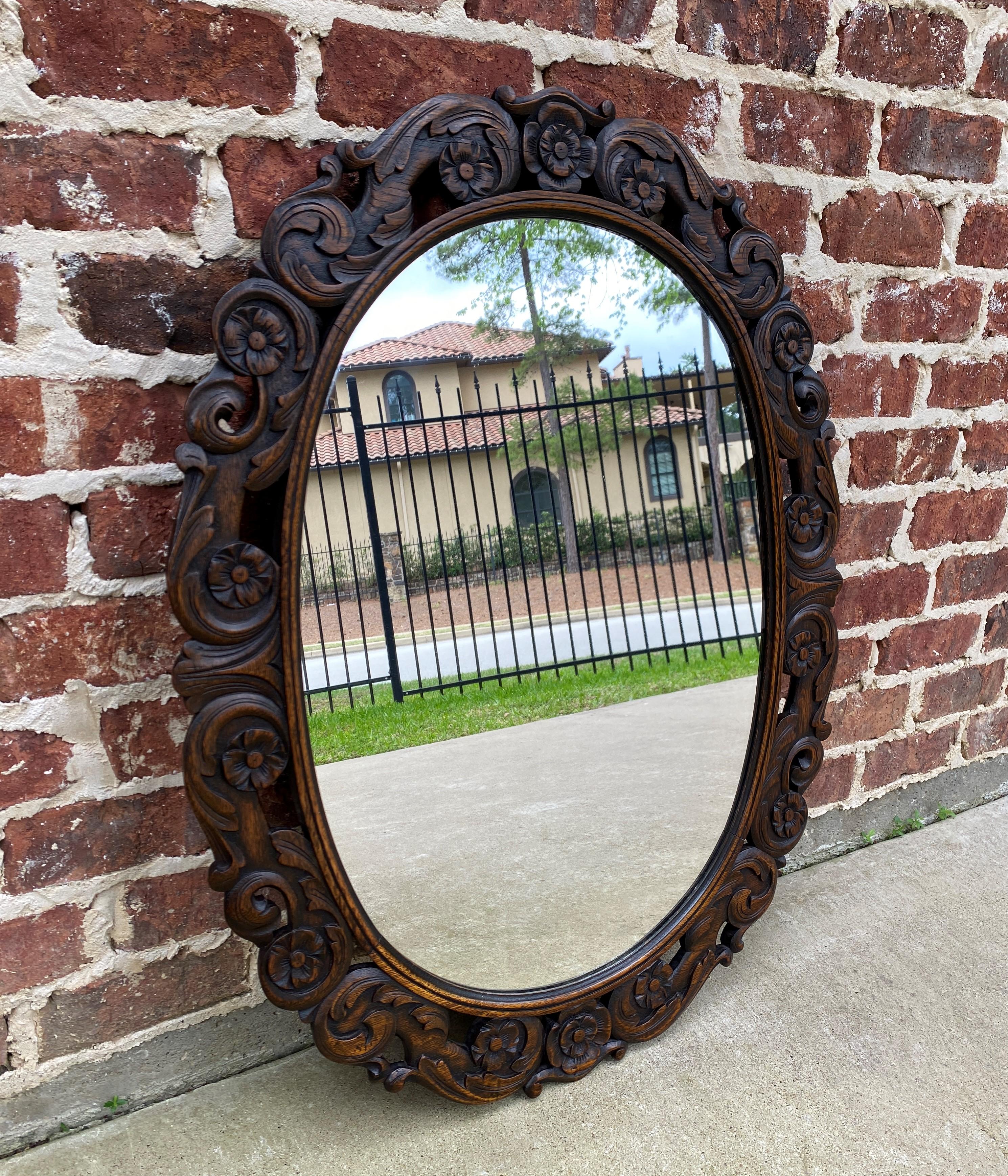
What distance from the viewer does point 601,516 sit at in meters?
1.33

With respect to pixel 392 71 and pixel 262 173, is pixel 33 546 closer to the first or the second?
pixel 262 173

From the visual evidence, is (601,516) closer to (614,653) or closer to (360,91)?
(614,653)

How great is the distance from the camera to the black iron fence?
4.06 feet

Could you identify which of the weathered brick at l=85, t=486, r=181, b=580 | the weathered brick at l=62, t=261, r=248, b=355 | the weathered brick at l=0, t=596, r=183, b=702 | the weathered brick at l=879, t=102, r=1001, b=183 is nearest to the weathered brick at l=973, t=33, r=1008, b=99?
the weathered brick at l=879, t=102, r=1001, b=183

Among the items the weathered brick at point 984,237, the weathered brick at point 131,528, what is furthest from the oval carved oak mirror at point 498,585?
the weathered brick at point 984,237

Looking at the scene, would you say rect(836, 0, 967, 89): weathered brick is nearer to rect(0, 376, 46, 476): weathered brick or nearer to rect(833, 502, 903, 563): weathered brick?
rect(833, 502, 903, 563): weathered brick

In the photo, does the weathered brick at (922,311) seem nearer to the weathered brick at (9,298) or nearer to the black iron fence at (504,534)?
the black iron fence at (504,534)

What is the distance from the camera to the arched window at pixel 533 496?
1287 millimetres

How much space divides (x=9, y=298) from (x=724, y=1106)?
1598 mm

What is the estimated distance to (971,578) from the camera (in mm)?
2141

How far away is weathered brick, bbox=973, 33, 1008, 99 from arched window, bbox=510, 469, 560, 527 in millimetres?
1498

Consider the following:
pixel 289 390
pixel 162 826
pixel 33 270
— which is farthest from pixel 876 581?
pixel 33 270

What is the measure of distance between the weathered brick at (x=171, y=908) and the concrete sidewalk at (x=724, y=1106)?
282 millimetres

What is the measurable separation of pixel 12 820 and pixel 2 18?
3.59 feet
